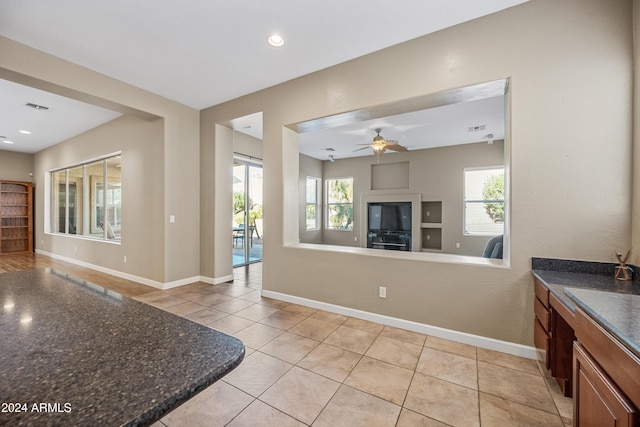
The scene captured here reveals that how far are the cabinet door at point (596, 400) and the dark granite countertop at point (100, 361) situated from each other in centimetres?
133

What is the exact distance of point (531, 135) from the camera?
2.26 metres

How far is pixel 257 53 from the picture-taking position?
9.69ft

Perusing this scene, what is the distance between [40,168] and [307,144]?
7.35 meters

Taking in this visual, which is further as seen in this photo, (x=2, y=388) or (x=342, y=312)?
(x=342, y=312)

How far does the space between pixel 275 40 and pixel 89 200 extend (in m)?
6.05

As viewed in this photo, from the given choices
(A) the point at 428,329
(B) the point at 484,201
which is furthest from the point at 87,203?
(B) the point at 484,201

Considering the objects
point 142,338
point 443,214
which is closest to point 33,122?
point 142,338

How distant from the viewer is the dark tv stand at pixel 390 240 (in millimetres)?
7230

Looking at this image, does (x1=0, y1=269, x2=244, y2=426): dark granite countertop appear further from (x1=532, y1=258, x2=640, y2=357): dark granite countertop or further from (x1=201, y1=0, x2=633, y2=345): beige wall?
(x1=201, y1=0, x2=633, y2=345): beige wall

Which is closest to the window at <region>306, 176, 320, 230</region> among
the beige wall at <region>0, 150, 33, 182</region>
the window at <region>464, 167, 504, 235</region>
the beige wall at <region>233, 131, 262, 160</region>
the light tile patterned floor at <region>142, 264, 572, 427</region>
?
the beige wall at <region>233, 131, 262, 160</region>

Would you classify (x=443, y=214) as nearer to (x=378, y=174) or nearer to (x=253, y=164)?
(x=378, y=174)

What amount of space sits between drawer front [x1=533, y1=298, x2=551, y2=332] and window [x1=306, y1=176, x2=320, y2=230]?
6431 millimetres

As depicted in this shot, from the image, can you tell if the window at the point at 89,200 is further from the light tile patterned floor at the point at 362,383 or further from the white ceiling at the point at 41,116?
the light tile patterned floor at the point at 362,383

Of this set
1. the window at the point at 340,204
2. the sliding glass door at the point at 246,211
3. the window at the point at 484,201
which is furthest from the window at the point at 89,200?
the window at the point at 484,201
